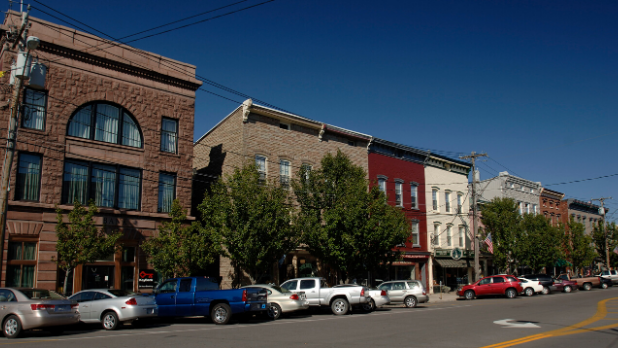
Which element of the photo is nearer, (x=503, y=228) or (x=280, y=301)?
(x=280, y=301)

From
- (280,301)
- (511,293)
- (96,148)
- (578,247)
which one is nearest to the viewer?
(280,301)

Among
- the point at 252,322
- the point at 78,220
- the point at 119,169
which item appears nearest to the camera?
the point at 252,322

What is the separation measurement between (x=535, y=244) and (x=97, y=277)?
3459cm

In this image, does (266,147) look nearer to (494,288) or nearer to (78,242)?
(78,242)

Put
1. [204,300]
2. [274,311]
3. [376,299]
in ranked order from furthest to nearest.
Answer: [376,299]
[274,311]
[204,300]

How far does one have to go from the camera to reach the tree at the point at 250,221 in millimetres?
22203

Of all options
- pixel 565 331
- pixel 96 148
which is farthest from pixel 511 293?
pixel 96 148

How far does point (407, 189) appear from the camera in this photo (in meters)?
38.1

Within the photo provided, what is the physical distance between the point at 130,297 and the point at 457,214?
3192 cm

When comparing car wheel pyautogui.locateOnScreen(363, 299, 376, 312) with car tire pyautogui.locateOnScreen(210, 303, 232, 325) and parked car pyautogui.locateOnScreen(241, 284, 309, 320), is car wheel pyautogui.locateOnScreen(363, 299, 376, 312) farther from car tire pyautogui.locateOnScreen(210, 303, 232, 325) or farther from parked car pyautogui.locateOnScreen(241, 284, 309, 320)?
car tire pyautogui.locateOnScreen(210, 303, 232, 325)

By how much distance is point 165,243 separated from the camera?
21656mm

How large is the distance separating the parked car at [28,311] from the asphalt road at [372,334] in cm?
38

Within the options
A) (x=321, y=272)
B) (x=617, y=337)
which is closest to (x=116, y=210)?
(x=321, y=272)

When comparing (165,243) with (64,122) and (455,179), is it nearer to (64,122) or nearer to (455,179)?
(64,122)
